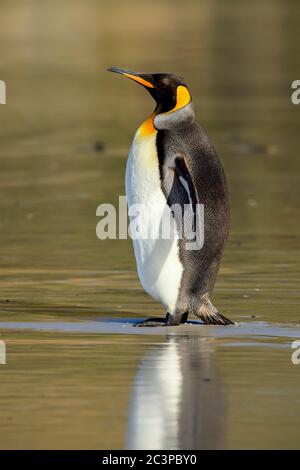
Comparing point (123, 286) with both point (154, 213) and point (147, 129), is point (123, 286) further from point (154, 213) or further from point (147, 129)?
point (147, 129)

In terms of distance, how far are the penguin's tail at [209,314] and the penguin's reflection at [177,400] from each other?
394 millimetres

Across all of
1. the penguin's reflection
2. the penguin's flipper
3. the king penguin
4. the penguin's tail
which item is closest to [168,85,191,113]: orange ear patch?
the king penguin

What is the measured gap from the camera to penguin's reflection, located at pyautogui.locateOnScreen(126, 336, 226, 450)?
5.98 m

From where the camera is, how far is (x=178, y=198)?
8438mm

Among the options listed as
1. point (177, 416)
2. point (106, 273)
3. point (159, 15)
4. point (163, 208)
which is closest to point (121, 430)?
point (177, 416)

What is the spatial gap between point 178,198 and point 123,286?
134 centimetres

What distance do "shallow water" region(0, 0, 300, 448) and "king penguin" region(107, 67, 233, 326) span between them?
0.81 ft

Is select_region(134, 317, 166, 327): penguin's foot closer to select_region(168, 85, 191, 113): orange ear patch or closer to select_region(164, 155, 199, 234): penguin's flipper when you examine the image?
select_region(164, 155, 199, 234): penguin's flipper

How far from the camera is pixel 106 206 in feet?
42.7

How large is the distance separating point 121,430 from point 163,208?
2511 millimetres
